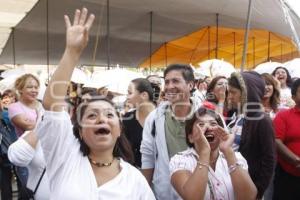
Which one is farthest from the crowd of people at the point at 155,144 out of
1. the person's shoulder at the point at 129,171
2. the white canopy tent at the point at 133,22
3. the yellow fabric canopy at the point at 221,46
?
the yellow fabric canopy at the point at 221,46

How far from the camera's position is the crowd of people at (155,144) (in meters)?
1.92

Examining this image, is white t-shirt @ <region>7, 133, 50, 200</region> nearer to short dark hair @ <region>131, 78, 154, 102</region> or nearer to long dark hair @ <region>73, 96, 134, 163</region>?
long dark hair @ <region>73, 96, 134, 163</region>

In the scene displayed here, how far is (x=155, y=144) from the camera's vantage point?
10.2 ft

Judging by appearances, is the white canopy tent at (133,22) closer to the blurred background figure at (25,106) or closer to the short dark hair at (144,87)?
the blurred background figure at (25,106)

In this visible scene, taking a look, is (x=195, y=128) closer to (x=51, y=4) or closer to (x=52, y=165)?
(x=52, y=165)

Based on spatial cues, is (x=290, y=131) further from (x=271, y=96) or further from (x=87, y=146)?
(x=87, y=146)

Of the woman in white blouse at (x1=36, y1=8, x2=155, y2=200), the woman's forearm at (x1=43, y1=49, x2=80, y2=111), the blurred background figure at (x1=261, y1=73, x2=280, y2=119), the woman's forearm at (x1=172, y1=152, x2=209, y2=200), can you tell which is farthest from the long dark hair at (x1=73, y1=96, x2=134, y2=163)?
the blurred background figure at (x1=261, y1=73, x2=280, y2=119)

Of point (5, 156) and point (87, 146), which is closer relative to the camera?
point (87, 146)

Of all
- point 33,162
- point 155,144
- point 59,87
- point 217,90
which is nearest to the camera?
point 59,87

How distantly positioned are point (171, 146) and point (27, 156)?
103 cm

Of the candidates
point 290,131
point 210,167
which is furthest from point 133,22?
point 210,167

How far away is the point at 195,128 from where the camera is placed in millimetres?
2348

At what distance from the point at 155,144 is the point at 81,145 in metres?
1.13

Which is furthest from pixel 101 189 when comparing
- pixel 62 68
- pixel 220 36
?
pixel 220 36
